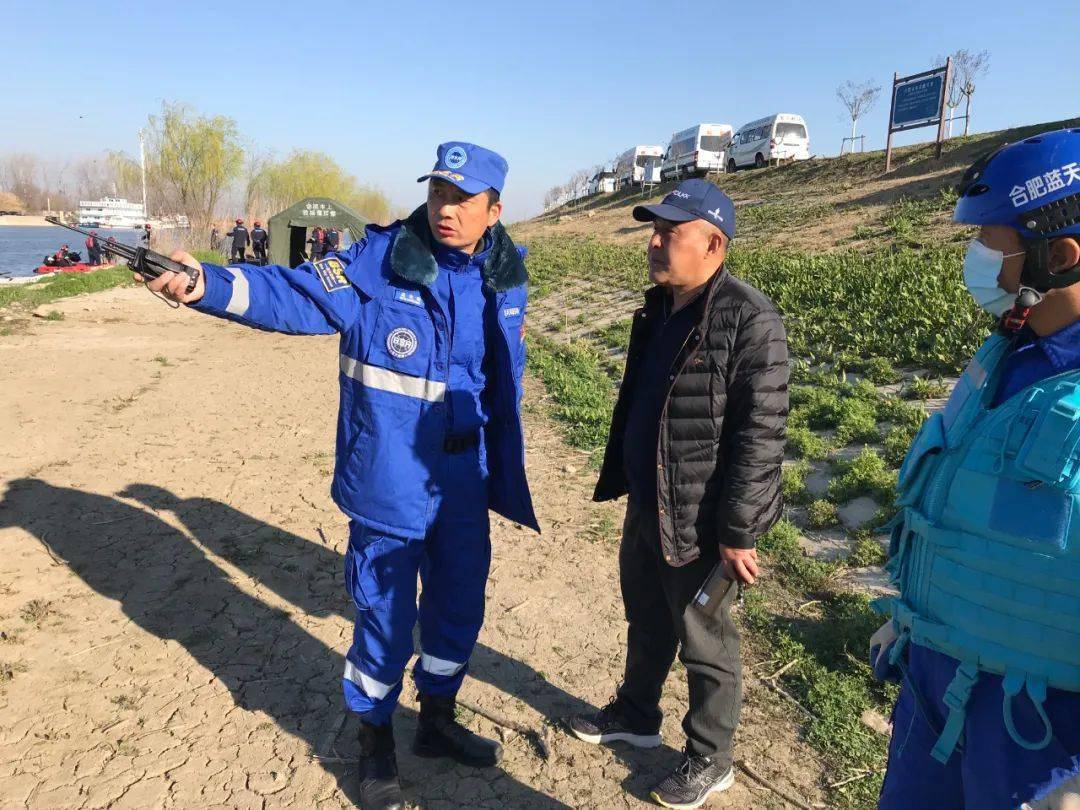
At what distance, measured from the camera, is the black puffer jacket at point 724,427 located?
2389mm

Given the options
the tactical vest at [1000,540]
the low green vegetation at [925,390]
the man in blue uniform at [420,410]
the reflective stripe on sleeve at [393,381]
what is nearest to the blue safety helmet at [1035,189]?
the tactical vest at [1000,540]

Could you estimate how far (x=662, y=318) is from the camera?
274 centimetres

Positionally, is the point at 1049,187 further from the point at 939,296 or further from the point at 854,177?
the point at 854,177

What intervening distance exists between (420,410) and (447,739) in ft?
4.55

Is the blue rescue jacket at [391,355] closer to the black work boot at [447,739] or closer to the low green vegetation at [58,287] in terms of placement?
the black work boot at [447,739]

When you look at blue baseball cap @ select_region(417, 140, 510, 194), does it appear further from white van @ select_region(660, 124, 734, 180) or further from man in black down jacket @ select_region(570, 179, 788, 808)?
white van @ select_region(660, 124, 734, 180)

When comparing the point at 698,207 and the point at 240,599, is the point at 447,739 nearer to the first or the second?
the point at 240,599

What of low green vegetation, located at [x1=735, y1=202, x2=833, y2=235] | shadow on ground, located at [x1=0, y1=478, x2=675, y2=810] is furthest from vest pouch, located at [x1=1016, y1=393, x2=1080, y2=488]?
low green vegetation, located at [x1=735, y1=202, x2=833, y2=235]

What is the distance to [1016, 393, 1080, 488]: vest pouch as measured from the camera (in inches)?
51.2

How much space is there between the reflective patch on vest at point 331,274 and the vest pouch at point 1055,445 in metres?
2.00

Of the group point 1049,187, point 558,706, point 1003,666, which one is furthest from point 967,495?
point 558,706

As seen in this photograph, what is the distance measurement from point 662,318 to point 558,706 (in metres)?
1.84

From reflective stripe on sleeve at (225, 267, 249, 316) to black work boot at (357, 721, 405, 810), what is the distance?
162 centimetres

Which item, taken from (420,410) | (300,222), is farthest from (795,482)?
(300,222)
